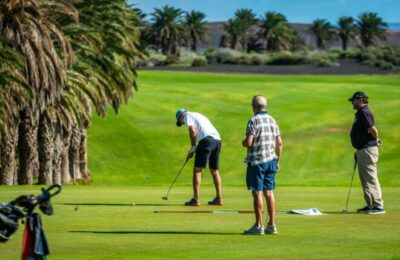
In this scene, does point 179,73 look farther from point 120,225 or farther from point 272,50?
point 120,225

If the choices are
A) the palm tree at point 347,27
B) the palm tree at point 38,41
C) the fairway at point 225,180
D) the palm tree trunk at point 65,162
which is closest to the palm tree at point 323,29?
the palm tree at point 347,27

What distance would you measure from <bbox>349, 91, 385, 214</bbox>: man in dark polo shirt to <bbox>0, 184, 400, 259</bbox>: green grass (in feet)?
1.75

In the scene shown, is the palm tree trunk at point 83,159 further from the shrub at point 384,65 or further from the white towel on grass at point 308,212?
the shrub at point 384,65

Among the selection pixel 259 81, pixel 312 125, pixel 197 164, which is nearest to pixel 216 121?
pixel 312 125

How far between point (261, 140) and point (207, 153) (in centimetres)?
724

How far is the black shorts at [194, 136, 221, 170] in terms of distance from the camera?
25984mm

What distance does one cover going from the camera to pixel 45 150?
181 feet

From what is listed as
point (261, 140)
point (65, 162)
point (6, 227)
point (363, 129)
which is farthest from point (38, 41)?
point (6, 227)

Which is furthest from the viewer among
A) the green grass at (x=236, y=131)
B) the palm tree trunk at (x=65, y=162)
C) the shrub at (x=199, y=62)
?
the shrub at (x=199, y=62)

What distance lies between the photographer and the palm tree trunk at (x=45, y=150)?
54.8 m

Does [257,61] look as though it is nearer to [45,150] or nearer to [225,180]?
[225,180]

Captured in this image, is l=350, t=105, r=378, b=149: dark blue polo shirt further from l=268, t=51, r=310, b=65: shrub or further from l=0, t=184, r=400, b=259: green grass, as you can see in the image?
l=268, t=51, r=310, b=65: shrub

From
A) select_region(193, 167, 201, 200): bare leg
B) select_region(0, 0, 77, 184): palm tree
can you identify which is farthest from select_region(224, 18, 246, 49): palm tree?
select_region(193, 167, 201, 200): bare leg

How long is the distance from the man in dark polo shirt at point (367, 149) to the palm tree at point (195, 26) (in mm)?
144940
